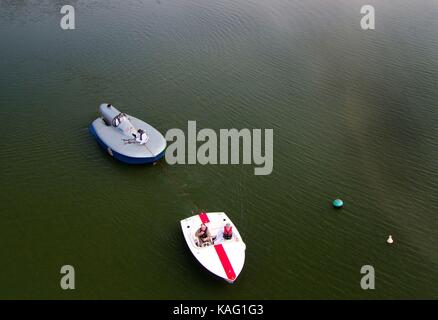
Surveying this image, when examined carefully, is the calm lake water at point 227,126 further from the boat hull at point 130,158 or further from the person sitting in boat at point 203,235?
the person sitting in boat at point 203,235

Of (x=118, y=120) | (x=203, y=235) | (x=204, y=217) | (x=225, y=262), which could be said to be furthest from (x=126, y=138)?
(x=225, y=262)

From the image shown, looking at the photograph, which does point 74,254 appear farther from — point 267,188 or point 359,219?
point 359,219

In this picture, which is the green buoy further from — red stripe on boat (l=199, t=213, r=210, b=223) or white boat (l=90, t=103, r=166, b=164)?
white boat (l=90, t=103, r=166, b=164)

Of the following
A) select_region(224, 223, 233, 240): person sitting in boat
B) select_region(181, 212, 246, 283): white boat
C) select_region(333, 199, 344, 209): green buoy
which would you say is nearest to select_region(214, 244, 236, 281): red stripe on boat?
select_region(181, 212, 246, 283): white boat

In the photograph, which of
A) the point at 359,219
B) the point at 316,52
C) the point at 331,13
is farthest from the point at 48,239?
the point at 331,13

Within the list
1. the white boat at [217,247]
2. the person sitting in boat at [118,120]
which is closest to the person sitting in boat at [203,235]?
the white boat at [217,247]

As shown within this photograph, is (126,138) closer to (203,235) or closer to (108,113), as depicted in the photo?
(108,113)
